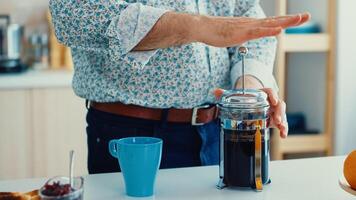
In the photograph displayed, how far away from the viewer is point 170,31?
120 centimetres

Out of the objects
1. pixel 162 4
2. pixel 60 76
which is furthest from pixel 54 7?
pixel 60 76

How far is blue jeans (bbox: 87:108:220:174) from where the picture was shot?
151 centimetres

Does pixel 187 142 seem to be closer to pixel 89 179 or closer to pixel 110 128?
pixel 110 128

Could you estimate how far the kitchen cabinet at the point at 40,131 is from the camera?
2.90 m

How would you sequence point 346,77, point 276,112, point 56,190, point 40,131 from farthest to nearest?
1. point 40,131
2. point 346,77
3. point 276,112
4. point 56,190

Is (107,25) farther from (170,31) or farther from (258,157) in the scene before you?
(258,157)

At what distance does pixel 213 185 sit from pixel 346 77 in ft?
5.67

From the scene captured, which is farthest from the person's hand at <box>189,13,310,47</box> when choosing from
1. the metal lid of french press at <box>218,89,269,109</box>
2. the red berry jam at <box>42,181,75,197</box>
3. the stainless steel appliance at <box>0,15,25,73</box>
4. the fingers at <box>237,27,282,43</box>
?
the stainless steel appliance at <box>0,15,25,73</box>

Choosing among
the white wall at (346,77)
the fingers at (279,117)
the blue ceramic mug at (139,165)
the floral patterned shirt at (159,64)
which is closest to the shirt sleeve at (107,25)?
the floral patterned shirt at (159,64)

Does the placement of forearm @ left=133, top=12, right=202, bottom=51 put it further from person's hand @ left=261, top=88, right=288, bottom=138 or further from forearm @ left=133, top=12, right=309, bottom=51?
person's hand @ left=261, top=88, right=288, bottom=138

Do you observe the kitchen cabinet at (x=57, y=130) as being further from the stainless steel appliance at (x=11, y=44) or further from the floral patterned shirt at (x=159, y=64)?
the floral patterned shirt at (x=159, y=64)

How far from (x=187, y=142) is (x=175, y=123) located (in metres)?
0.06

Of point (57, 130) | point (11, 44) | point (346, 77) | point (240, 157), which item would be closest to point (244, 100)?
point (240, 157)

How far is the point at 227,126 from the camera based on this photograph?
1215mm
